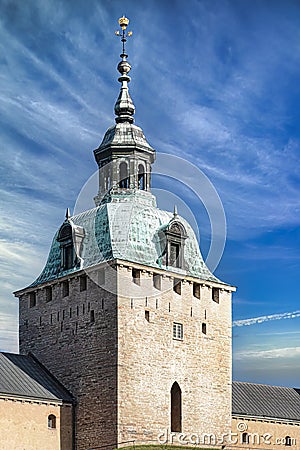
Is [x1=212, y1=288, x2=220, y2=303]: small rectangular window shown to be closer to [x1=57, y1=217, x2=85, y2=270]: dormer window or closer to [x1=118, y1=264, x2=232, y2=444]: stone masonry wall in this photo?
[x1=118, y1=264, x2=232, y2=444]: stone masonry wall

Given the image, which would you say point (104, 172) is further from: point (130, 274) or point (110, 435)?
point (110, 435)

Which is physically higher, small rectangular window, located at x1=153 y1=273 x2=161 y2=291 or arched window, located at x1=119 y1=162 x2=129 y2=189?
arched window, located at x1=119 y1=162 x2=129 y2=189

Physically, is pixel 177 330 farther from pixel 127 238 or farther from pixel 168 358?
pixel 127 238

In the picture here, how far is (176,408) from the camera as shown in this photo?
→ 2238 inches

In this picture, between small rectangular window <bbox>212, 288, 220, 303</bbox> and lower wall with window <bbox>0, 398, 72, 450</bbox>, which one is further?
small rectangular window <bbox>212, 288, 220, 303</bbox>

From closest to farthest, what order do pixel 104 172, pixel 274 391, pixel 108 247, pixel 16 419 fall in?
1. pixel 16 419
2. pixel 108 247
3. pixel 104 172
4. pixel 274 391

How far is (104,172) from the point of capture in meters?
62.6

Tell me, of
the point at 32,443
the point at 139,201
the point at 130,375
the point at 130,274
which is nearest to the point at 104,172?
the point at 139,201

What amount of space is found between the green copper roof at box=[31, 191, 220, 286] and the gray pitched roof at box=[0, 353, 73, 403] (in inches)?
208

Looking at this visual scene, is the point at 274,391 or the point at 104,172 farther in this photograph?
the point at 274,391

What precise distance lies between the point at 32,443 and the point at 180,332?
10.9 m

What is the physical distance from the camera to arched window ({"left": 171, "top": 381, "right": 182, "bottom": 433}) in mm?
56500

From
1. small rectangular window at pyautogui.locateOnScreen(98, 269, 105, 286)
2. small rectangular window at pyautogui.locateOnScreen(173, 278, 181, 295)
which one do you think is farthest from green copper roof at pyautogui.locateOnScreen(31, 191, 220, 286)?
small rectangular window at pyautogui.locateOnScreen(98, 269, 105, 286)

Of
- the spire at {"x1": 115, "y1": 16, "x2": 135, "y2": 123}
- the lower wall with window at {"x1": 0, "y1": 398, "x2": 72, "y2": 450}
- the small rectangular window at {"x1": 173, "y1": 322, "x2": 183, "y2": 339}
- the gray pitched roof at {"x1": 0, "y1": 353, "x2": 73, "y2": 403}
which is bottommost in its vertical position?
the lower wall with window at {"x1": 0, "y1": 398, "x2": 72, "y2": 450}
